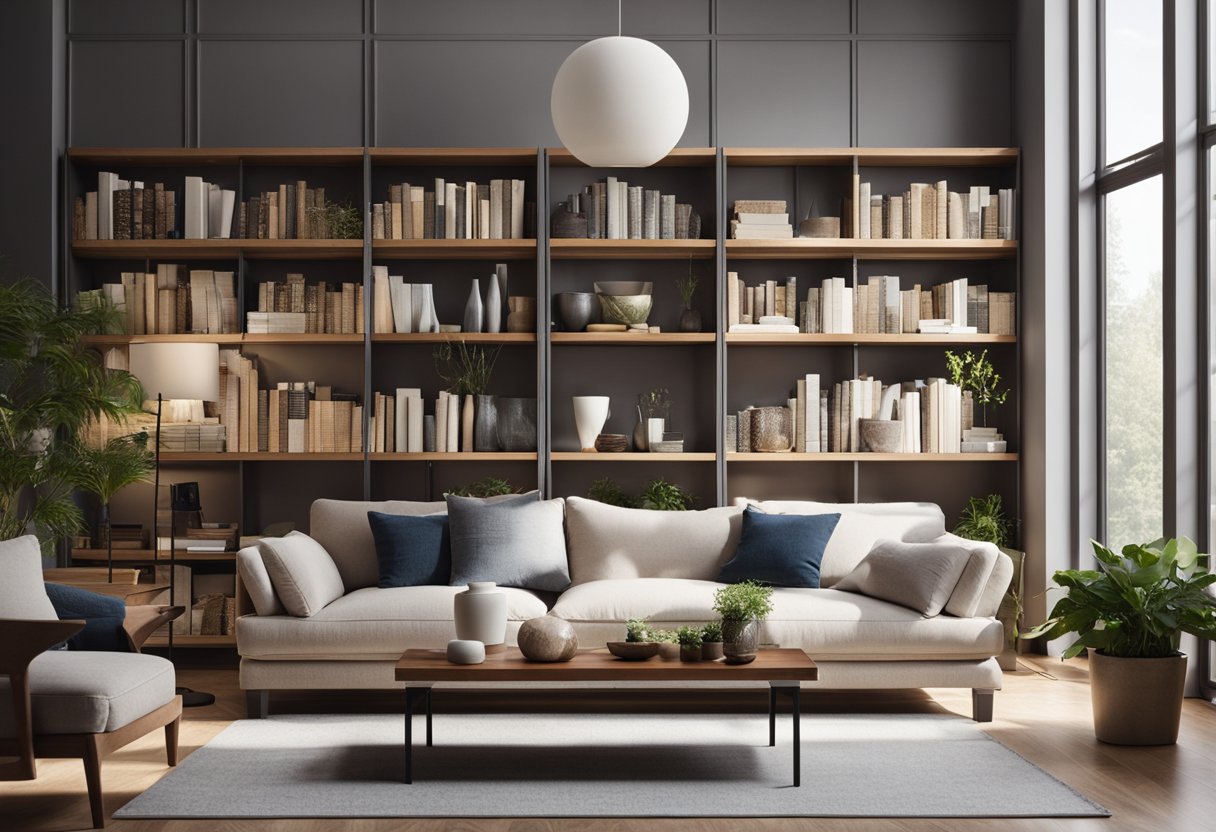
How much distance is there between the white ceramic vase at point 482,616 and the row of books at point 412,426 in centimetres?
210

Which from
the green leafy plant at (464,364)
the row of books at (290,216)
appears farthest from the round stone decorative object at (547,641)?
the row of books at (290,216)

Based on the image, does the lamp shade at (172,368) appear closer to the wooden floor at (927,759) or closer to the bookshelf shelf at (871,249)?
the wooden floor at (927,759)

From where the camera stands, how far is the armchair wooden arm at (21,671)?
129 inches

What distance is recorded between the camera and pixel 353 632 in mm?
4703

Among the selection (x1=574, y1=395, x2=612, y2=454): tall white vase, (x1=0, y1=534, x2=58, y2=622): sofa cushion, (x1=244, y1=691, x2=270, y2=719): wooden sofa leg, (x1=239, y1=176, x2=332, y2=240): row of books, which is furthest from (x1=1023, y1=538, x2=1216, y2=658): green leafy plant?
(x1=239, y1=176, x2=332, y2=240): row of books

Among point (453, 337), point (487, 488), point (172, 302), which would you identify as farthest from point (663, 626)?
point (172, 302)

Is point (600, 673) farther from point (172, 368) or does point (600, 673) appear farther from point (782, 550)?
point (172, 368)

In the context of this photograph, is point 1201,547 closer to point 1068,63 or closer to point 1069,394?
point 1069,394

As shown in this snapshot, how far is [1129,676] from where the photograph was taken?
4.26 metres

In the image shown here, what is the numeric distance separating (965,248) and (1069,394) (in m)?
0.94

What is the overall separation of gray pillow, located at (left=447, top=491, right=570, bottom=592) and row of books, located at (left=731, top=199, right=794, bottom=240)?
6.39 ft

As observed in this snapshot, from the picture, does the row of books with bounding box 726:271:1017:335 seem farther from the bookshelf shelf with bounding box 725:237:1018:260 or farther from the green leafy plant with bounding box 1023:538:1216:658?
the green leafy plant with bounding box 1023:538:1216:658

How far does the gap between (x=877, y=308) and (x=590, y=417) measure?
164cm

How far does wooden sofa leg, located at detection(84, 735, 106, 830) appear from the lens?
3373mm
